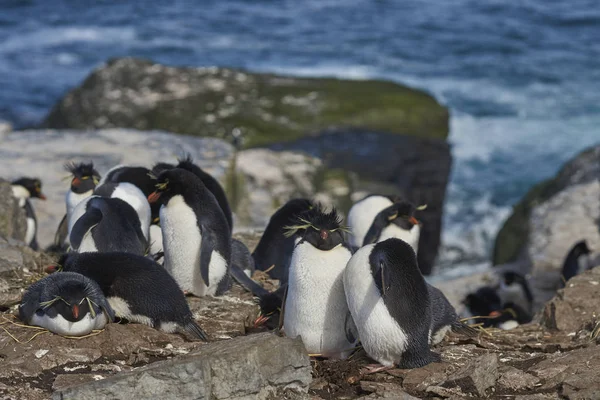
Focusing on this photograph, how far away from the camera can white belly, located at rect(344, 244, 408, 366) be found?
5.68m

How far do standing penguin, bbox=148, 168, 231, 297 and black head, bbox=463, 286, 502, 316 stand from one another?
13.1ft

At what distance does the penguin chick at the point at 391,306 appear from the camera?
5.68 meters

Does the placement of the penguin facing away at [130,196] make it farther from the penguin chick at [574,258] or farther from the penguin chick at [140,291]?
the penguin chick at [574,258]

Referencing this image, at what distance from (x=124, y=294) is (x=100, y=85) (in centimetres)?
1235

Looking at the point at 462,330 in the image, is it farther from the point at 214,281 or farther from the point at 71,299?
the point at 71,299

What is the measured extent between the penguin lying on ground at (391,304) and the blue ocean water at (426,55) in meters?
10.4

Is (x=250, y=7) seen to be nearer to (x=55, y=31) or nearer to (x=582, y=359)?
(x=55, y=31)

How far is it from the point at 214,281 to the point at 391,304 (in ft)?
6.28

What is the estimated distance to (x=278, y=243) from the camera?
321 inches

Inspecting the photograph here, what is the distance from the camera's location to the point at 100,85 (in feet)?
59.0

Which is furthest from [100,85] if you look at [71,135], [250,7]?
[250,7]

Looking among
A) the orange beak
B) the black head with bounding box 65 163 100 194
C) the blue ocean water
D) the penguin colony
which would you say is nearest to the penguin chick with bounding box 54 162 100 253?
the black head with bounding box 65 163 100 194

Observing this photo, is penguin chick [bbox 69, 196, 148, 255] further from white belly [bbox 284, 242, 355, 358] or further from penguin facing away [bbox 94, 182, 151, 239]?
white belly [bbox 284, 242, 355, 358]

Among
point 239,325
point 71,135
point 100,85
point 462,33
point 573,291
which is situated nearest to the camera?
point 239,325
